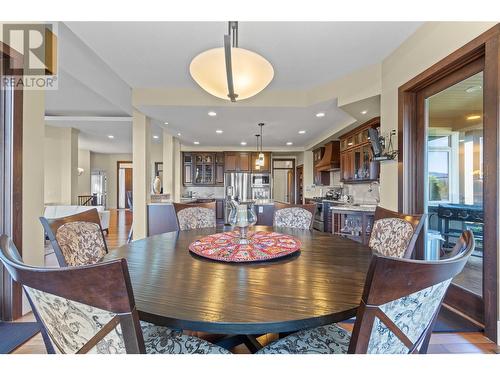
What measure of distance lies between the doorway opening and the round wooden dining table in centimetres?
752

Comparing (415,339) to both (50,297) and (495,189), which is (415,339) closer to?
(50,297)

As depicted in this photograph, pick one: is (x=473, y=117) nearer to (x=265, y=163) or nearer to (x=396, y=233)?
(x=396, y=233)

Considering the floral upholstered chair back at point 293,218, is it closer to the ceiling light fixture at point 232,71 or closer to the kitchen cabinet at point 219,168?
the ceiling light fixture at point 232,71

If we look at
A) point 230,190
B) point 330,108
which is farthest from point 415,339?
point 230,190

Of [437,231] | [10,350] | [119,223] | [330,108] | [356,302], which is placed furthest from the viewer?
[119,223]

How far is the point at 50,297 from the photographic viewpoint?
58 cm

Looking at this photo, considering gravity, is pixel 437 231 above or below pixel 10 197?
below

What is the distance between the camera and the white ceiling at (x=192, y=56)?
221 centimetres

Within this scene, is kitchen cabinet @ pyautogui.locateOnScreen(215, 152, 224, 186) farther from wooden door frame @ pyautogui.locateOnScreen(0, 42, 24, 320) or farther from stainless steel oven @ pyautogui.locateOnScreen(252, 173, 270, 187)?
wooden door frame @ pyautogui.locateOnScreen(0, 42, 24, 320)

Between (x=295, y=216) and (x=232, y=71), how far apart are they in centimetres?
166

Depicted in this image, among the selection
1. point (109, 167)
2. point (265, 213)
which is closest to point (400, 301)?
point (265, 213)

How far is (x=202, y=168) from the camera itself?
7.75m

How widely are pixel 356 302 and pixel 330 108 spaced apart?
11.5ft

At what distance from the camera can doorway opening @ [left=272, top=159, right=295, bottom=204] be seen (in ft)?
29.2
